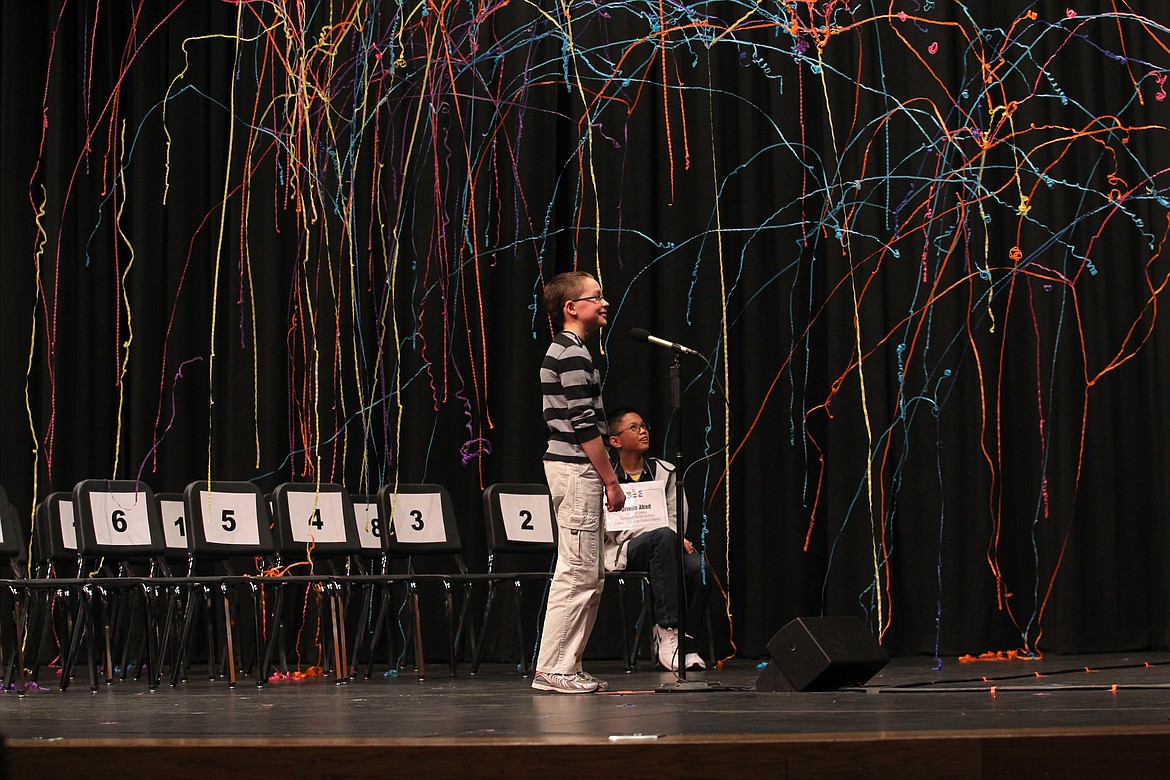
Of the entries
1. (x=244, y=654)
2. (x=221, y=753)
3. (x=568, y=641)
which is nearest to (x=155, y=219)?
(x=244, y=654)

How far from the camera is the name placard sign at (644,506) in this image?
6.05 metres

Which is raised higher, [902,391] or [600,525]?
[902,391]

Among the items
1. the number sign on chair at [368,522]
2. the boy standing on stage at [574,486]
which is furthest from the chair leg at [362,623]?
the boy standing on stage at [574,486]

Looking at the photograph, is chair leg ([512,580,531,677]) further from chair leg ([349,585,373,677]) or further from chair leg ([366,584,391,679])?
chair leg ([349,585,373,677])

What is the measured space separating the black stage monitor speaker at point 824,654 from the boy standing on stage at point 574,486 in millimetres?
704

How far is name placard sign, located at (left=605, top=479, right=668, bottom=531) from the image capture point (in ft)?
19.9

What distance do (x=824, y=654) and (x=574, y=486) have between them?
1040 mm

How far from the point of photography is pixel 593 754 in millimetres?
2701

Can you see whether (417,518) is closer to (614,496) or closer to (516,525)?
(516,525)

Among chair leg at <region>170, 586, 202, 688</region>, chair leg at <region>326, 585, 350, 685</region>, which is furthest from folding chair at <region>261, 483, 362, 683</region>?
chair leg at <region>170, 586, 202, 688</region>

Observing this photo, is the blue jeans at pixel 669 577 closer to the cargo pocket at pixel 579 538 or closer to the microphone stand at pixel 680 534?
the microphone stand at pixel 680 534

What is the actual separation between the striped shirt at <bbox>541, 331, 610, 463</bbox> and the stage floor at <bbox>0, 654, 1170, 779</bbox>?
87 cm

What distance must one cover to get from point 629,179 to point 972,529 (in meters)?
2.57

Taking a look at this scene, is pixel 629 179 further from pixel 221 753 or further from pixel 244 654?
pixel 221 753
